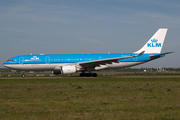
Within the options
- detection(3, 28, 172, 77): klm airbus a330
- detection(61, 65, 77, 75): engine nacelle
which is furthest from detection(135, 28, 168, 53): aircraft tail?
detection(61, 65, 77, 75): engine nacelle

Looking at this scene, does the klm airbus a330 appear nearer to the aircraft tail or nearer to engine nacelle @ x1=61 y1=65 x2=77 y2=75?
engine nacelle @ x1=61 y1=65 x2=77 y2=75

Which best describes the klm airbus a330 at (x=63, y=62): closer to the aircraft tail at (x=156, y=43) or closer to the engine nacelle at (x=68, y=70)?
the engine nacelle at (x=68, y=70)

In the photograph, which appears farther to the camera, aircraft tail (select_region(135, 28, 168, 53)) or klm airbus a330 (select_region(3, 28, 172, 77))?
aircraft tail (select_region(135, 28, 168, 53))

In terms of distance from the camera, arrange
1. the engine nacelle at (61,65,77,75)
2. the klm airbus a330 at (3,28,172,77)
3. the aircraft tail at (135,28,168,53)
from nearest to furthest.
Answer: the engine nacelle at (61,65,77,75) → the klm airbus a330 at (3,28,172,77) → the aircraft tail at (135,28,168,53)

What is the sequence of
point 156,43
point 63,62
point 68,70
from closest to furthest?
point 68,70 → point 63,62 → point 156,43

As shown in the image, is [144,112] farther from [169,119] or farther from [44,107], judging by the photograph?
[44,107]

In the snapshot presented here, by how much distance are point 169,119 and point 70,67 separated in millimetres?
23612

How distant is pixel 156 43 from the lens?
35500mm

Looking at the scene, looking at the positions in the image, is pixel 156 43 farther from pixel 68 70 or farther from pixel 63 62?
pixel 68 70

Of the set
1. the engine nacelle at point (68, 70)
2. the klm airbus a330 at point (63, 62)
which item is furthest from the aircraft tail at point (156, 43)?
the engine nacelle at point (68, 70)

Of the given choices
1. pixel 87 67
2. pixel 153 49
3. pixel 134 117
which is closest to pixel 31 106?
pixel 134 117

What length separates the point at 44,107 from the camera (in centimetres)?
789

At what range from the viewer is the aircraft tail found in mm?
35250

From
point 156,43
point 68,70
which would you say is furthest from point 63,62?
point 156,43
